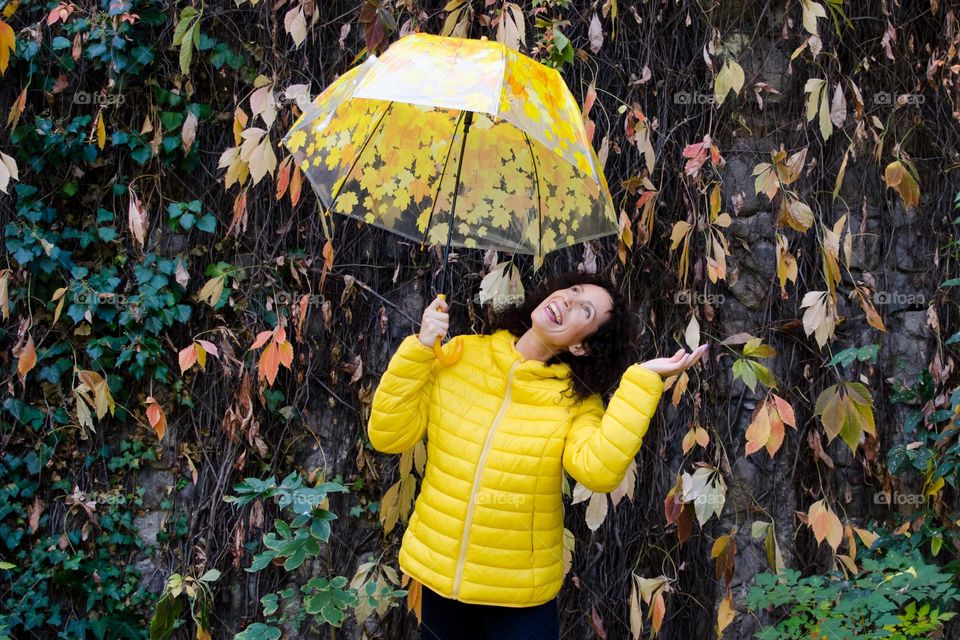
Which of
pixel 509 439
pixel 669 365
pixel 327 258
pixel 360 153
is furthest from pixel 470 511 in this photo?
pixel 327 258

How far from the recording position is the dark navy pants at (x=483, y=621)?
5.74 feet

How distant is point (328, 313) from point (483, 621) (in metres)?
1.07

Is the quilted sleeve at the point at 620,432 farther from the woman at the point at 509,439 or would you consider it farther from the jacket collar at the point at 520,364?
the jacket collar at the point at 520,364

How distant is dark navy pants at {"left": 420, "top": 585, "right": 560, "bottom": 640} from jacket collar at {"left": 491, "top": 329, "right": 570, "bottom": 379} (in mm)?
478

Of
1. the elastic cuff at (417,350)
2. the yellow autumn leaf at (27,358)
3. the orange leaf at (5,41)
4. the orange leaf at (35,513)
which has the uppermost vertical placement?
the orange leaf at (5,41)
